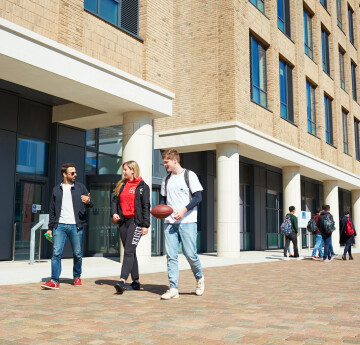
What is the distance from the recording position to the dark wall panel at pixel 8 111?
13469 mm

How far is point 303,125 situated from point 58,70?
14891mm

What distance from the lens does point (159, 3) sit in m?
14.4

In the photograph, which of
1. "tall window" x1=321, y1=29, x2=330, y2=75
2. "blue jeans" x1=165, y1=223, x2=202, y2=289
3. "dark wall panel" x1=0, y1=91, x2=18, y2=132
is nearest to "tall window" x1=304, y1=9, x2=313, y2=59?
Answer: "tall window" x1=321, y1=29, x2=330, y2=75

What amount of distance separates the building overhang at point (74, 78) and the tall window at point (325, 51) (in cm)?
1625

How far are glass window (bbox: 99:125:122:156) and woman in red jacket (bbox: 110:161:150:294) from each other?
32.1 ft

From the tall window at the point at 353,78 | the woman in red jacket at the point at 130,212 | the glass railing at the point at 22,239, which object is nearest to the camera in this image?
the woman in red jacket at the point at 130,212

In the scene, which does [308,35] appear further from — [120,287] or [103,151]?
[120,287]

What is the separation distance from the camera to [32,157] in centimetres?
1437

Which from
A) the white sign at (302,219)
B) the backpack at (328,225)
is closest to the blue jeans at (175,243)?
the backpack at (328,225)

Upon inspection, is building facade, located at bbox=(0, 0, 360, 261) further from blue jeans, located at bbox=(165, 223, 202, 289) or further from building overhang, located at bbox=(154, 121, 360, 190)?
blue jeans, located at bbox=(165, 223, 202, 289)

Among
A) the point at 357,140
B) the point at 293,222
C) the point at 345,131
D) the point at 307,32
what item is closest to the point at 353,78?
the point at 357,140

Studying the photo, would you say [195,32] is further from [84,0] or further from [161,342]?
[161,342]

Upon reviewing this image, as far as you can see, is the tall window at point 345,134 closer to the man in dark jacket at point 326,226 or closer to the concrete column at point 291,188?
the concrete column at point 291,188

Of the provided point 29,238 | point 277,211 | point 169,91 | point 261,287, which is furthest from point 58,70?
point 277,211
